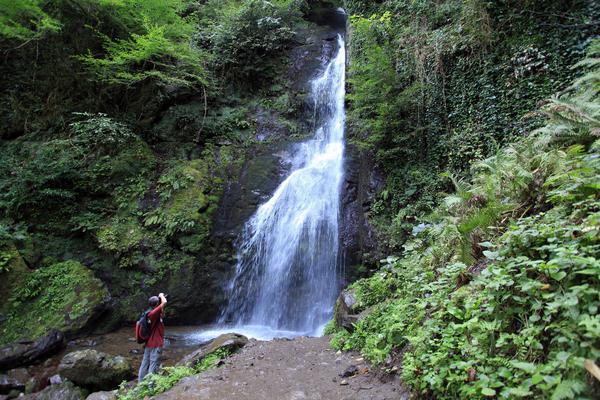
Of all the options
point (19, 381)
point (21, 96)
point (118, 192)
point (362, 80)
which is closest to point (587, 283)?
point (362, 80)

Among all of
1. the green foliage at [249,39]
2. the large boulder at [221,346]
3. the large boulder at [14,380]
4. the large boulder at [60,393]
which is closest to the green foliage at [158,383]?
the large boulder at [221,346]

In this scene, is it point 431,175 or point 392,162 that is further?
point 392,162

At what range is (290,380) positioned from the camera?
169 inches

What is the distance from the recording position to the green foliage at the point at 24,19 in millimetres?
10516

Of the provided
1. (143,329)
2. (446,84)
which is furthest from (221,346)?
(446,84)

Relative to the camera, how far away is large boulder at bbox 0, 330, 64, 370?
7.16 meters

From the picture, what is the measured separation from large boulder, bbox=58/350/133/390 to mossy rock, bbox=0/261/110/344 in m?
2.29

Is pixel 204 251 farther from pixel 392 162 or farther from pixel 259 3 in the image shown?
pixel 259 3

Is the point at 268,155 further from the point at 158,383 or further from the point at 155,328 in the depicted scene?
the point at 158,383

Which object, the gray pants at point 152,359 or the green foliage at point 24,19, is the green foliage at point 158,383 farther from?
the green foliage at point 24,19

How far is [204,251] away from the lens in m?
10.1

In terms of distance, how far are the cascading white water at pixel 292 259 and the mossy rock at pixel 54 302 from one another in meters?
3.28

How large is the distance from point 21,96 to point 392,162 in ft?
42.2

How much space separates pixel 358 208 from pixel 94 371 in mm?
6791
